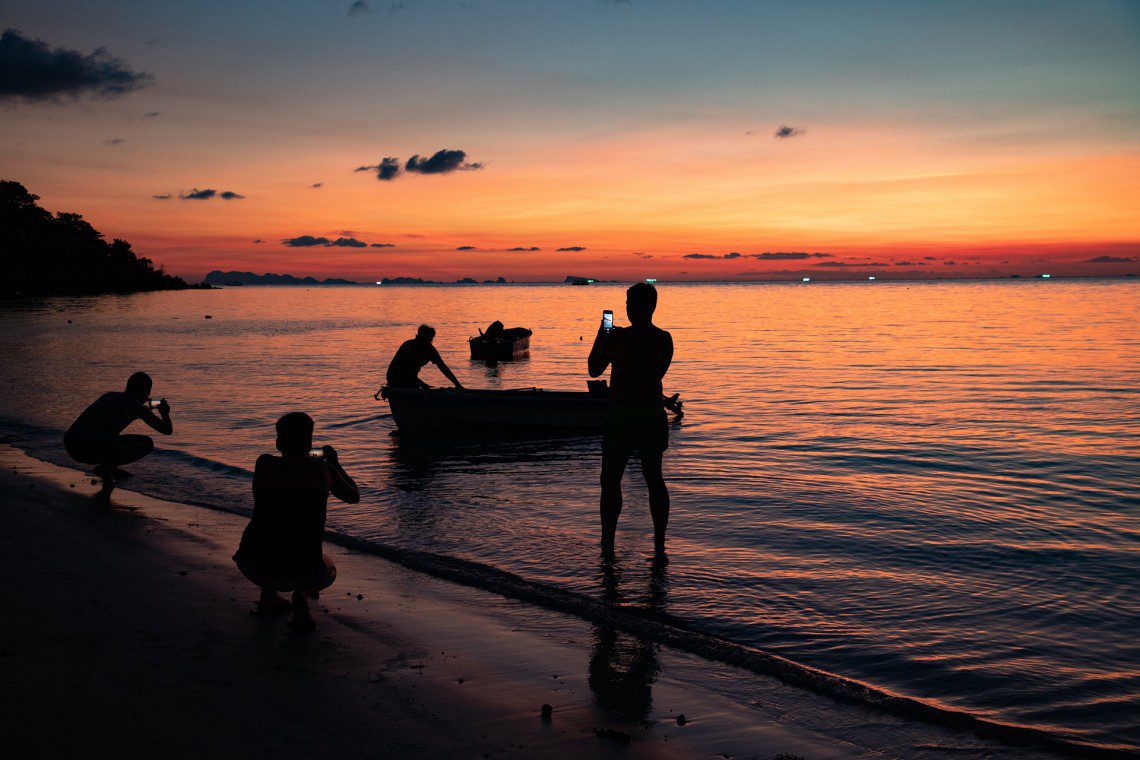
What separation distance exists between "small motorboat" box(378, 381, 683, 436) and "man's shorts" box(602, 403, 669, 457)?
949 centimetres

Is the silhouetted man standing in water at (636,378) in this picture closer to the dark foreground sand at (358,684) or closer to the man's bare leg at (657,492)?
the man's bare leg at (657,492)

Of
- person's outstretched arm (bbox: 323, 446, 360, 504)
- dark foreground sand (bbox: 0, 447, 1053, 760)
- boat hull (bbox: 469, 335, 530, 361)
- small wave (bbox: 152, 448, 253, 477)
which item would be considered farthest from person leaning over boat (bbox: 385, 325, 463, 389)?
boat hull (bbox: 469, 335, 530, 361)

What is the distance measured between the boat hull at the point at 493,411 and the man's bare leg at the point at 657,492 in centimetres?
909

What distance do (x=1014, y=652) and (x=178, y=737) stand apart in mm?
5847

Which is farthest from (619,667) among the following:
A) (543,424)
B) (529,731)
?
(543,424)

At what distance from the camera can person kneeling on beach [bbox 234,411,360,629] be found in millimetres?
5609

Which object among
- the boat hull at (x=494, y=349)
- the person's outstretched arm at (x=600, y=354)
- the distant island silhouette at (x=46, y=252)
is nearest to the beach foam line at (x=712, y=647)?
the person's outstretched arm at (x=600, y=354)

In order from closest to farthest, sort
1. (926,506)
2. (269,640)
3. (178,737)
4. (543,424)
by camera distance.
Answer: (178,737) → (269,640) → (926,506) → (543,424)

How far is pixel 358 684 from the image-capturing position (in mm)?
4832

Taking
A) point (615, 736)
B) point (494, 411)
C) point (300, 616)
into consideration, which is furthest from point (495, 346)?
point (615, 736)

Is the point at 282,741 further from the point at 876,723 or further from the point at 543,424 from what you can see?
the point at 543,424

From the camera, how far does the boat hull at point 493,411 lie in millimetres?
17031

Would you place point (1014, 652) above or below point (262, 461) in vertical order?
below

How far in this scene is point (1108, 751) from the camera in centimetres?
471
